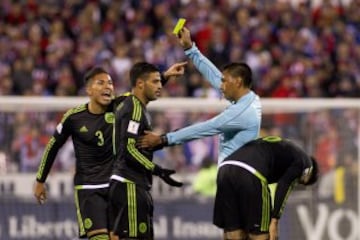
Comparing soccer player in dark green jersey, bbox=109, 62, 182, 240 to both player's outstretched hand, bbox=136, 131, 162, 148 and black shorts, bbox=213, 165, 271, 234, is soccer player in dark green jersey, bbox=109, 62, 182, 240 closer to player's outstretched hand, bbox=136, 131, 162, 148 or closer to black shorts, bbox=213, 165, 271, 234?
player's outstretched hand, bbox=136, 131, 162, 148

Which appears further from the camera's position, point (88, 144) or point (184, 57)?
point (184, 57)

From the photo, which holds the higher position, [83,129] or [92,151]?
[83,129]

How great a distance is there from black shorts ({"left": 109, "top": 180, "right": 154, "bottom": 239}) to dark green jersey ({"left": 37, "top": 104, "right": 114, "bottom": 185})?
628 mm

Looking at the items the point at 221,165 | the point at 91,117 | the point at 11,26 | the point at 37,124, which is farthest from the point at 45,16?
the point at 221,165

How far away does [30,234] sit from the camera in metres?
17.0

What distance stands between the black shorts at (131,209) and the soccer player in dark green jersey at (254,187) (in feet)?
2.40

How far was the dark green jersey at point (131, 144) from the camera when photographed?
40.3 feet

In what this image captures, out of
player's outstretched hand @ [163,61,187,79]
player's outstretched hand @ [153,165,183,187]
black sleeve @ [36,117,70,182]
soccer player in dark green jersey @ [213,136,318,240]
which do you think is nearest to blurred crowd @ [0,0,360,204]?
black sleeve @ [36,117,70,182]

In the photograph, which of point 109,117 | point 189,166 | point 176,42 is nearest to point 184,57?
point 176,42

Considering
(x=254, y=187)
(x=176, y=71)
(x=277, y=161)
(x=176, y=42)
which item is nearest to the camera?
(x=254, y=187)

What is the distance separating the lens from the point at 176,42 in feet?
70.7

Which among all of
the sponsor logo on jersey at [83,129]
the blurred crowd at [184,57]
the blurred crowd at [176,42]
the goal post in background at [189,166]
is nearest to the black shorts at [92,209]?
the sponsor logo on jersey at [83,129]

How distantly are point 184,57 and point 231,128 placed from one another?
9287 mm

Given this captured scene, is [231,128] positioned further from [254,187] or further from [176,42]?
[176,42]
